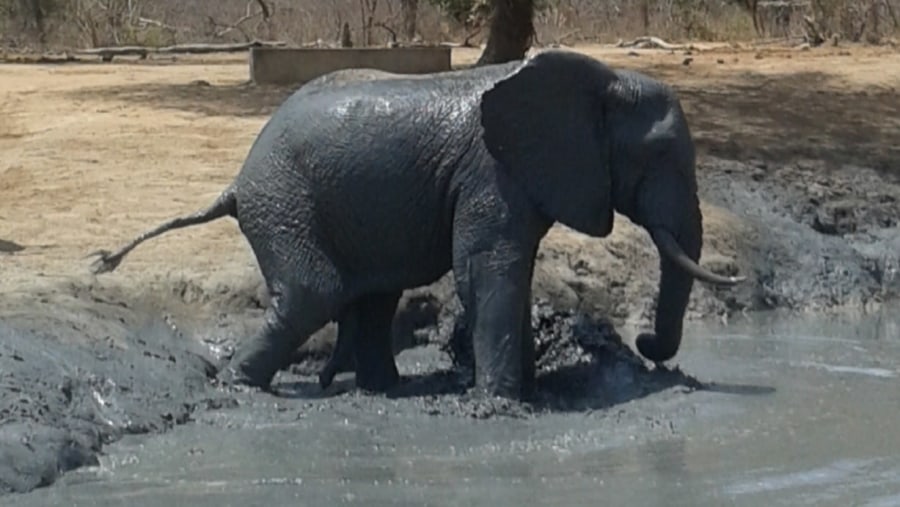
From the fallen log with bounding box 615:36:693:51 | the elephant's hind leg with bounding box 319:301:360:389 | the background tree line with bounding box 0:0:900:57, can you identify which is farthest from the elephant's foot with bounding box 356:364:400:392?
the fallen log with bounding box 615:36:693:51

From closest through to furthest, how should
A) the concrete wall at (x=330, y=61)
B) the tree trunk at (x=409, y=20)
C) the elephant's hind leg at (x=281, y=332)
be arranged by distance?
the elephant's hind leg at (x=281, y=332), the concrete wall at (x=330, y=61), the tree trunk at (x=409, y=20)

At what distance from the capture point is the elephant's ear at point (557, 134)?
378 inches

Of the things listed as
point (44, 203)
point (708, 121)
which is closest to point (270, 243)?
point (44, 203)

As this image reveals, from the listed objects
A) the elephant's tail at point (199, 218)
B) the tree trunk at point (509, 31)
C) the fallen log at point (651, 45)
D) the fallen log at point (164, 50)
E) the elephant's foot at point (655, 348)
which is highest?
the elephant's tail at point (199, 218)

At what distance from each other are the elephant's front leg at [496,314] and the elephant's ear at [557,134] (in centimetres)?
37

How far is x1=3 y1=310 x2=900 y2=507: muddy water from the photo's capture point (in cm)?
828

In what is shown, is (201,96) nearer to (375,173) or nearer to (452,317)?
(452,317)

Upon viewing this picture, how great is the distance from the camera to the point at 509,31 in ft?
68.8

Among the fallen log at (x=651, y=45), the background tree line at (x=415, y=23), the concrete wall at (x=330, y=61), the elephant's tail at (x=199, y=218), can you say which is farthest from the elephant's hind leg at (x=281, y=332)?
the fallen log at (x=651, y=45)

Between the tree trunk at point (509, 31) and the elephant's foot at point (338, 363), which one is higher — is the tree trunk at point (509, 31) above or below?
above

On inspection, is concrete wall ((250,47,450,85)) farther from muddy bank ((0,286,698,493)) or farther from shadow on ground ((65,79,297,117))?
muddy bank ((0,286,698,493))

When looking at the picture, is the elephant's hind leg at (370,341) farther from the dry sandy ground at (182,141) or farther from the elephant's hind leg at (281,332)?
the dry sandy ground at (182,141)

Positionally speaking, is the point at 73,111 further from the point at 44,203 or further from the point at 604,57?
the point at 604,57

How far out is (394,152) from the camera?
32.0 ft
